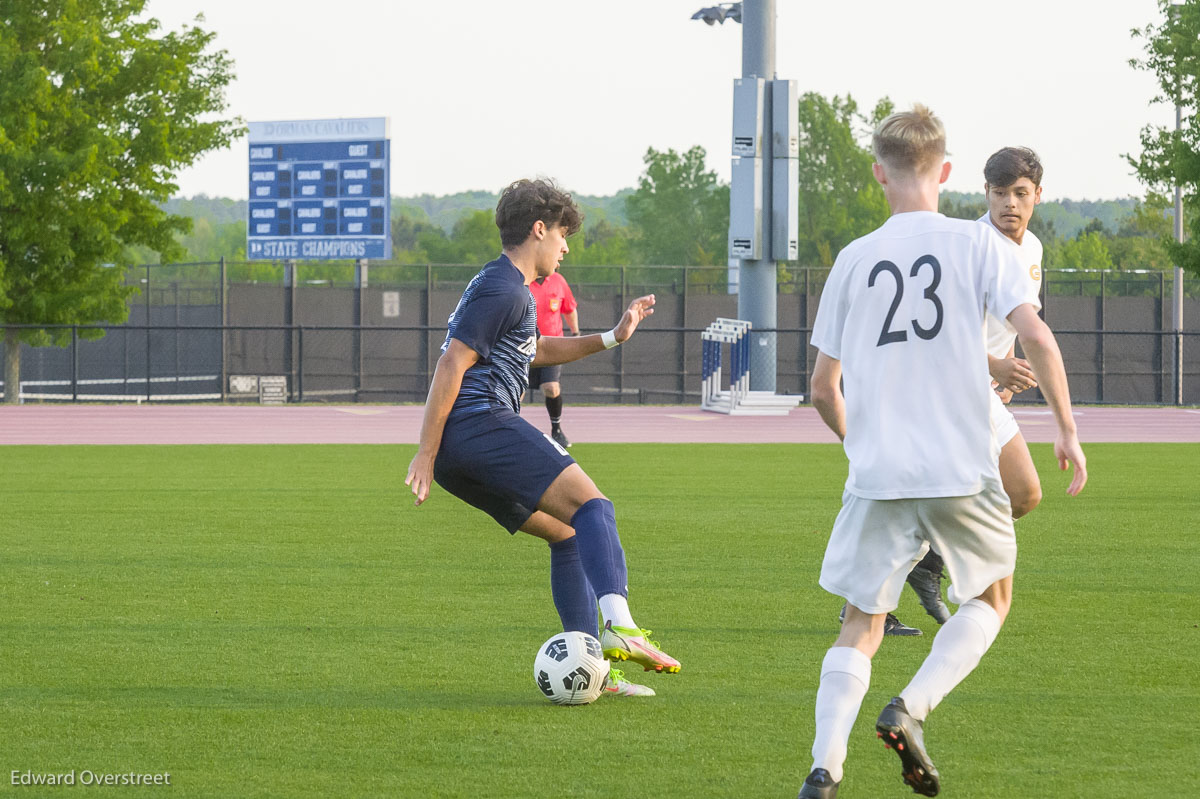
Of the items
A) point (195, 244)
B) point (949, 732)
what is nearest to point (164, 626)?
point (949, 732)

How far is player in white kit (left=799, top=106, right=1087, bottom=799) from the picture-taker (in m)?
3.65

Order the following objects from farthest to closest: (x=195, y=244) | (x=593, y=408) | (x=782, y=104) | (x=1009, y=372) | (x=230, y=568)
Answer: (x=195, y=244) < (x=593, y=408) < (x=782, y=104) < (x=230, y=568) < (x=1009, y=372)

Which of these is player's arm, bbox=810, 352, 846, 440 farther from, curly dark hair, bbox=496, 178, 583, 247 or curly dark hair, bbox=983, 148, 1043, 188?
curly dark hair, bbox=983, 148, 1043, 188

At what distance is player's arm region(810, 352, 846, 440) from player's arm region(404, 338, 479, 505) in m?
1.31

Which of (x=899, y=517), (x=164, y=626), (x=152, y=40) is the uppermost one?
(x=152, y=40)

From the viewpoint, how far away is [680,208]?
9850 centimetres

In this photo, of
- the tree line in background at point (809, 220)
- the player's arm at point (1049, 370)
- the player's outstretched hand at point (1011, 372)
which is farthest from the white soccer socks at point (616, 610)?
the tree line in background at point (809, 220)

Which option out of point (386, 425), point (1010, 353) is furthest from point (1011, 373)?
point (386, 425)

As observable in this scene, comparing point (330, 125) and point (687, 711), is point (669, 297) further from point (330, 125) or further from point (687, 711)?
point (687, 711)

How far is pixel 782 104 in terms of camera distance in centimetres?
2328

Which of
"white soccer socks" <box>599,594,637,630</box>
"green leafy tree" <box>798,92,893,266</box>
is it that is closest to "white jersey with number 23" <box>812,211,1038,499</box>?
"white soccer socks" <box>599,594,637,630</box>

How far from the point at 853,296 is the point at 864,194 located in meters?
75.7

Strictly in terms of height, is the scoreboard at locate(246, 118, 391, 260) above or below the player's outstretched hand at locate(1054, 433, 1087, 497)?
above

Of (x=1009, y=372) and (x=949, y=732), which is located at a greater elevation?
(x=1009, y=372)
